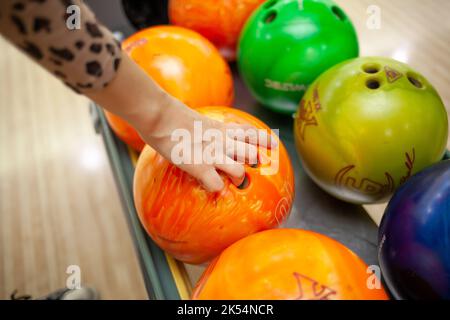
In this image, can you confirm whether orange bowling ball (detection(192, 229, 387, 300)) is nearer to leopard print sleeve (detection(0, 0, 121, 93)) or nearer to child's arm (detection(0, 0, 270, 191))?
child's arm (detection(0, 0, 270, 191))

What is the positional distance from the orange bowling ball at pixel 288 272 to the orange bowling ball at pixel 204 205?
0.35 ft

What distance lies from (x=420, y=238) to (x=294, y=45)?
2.29 ft

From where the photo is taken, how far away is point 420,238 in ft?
2.87

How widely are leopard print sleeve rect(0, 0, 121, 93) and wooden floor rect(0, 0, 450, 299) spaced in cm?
104

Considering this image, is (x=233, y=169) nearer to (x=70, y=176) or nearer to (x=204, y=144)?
(x=204, y=144)

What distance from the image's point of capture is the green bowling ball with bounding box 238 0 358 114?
4.36 feet

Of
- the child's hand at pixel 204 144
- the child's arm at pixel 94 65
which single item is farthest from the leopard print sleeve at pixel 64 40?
the child's hand at pixel 204 144

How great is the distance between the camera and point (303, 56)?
4.37 feet

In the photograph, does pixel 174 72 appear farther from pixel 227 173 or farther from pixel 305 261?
pixel 305 261

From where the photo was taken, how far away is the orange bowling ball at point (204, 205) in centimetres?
97

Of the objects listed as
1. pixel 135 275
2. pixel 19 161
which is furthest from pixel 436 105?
pixel 19 161

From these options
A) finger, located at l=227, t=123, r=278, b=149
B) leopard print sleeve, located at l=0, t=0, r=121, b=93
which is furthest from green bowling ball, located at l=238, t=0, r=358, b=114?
leopard print sleeve, located at l=0, t=0, r=121, b=93

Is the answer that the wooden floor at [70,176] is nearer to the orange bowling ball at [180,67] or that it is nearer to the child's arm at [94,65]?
the orange bowling ball at [180,67]
